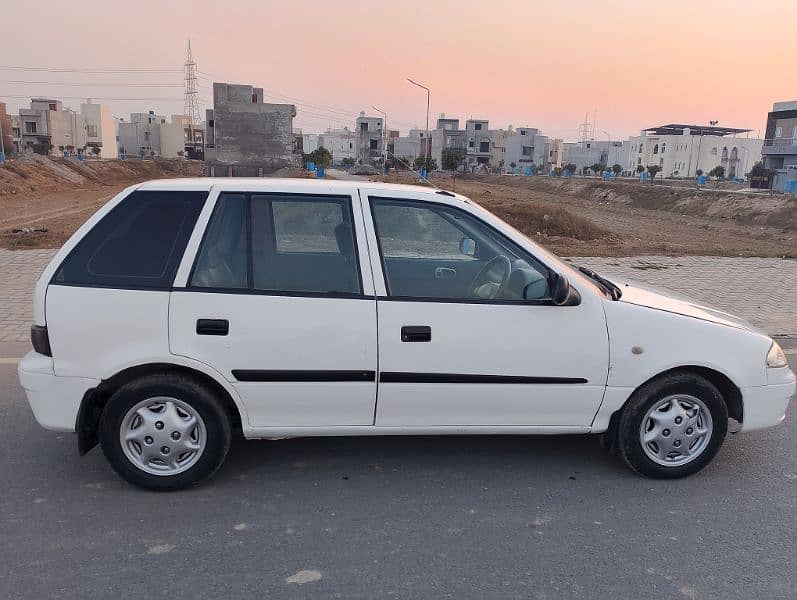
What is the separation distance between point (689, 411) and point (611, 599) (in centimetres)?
143

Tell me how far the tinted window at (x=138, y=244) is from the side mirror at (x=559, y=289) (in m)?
1.98

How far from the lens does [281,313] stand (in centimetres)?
350

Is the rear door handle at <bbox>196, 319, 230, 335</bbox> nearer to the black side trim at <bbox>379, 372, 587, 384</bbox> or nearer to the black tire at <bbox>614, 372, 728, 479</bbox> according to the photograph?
the black side trim at <bbox>379, 372, 587, 384</bbox>

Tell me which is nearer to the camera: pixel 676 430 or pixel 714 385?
pixel 676 430

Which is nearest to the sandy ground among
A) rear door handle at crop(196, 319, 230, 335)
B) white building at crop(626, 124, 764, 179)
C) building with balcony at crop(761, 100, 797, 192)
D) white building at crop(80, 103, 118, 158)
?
rear door handle at crop(196, 319, 230, 335)

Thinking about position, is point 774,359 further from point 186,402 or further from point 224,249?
point 186,402

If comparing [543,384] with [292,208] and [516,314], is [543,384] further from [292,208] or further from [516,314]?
[292,208]

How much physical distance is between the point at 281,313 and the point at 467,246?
50.0 inches

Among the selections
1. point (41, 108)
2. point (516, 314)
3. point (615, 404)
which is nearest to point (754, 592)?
point (615, 404)

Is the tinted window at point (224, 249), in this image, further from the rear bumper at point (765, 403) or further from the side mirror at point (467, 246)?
the rear bumper at point (765, 403)

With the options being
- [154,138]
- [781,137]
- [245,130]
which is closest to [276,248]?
[245,130]

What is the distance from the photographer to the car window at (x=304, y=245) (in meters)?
3.60

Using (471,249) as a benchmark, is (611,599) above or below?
below

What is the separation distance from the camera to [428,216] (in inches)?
149
